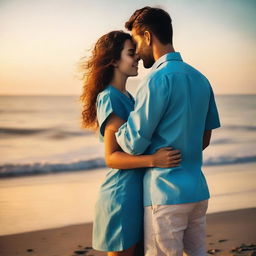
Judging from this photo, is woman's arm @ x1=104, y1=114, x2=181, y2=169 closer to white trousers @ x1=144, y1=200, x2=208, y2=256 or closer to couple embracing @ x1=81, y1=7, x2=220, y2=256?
couple embracing @ x1=81, y1=7, x2=220, y2=256

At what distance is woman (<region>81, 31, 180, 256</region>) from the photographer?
1.84 meters

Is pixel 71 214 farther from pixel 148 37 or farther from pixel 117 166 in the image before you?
pixel 148 37

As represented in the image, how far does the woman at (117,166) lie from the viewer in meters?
1.84

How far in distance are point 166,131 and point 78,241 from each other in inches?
85.4

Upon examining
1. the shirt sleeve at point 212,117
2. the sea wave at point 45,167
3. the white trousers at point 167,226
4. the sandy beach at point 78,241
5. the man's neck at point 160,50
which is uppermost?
the man's neck at point 160,50

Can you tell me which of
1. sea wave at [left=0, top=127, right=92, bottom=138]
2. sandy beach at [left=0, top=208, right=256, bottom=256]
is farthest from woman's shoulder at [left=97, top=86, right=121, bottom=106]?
sea wave at [left=0, top=127, right=92, bottom=138]

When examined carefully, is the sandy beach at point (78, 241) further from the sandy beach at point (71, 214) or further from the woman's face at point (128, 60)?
the woman's face at point (128, 60)

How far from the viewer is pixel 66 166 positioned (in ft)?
21.3

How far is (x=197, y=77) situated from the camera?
1.74m

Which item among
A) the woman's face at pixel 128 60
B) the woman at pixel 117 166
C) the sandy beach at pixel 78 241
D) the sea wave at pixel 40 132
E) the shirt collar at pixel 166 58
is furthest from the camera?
the sea wave at pixel 40 132

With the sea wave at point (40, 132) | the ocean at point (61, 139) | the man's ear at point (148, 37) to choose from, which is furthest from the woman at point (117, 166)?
the sea wave at point (40, 132)

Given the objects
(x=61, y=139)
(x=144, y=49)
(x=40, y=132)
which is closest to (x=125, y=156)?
(x=144, y=49)

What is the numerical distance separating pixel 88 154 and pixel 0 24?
250 cm

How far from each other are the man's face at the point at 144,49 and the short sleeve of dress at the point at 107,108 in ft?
0.64
